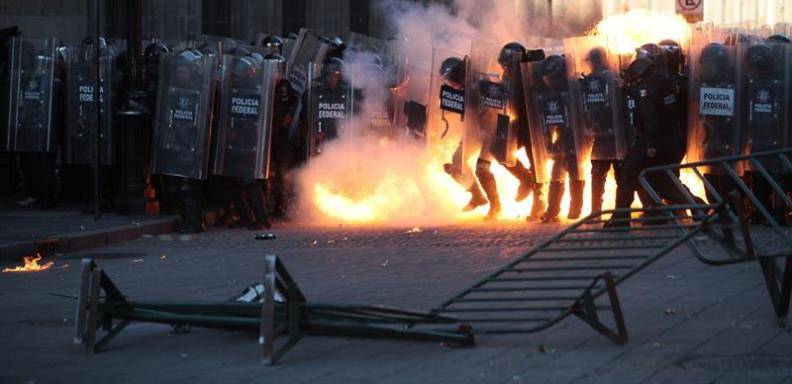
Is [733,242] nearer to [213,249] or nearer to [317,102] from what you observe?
[213,249]

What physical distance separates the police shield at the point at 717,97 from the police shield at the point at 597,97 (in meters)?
0.80

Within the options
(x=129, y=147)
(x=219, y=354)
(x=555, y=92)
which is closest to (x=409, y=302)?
(x=219, y=354)

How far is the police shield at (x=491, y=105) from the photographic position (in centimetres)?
1438

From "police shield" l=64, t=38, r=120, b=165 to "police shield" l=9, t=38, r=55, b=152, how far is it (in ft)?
0.72

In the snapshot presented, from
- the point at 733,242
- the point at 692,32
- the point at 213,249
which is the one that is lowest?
the point at 213,249

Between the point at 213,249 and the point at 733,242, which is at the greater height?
the point at 733,242

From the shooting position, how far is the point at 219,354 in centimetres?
684

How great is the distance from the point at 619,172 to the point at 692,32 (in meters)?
1.79

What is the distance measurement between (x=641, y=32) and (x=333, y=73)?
3.60m

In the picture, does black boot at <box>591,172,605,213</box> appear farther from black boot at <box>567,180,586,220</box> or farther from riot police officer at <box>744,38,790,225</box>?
riot police officer at <box>744,38,790,225</box>

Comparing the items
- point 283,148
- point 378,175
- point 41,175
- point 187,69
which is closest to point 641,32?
point 378,175

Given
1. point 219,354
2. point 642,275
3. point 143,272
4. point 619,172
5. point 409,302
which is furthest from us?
point 619,172

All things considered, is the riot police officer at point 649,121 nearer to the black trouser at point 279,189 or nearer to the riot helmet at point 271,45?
the black trouser at point 279,189

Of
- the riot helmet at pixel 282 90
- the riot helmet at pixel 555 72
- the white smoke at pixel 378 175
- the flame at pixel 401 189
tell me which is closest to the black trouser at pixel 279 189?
the white smoke at pixel 378 175
